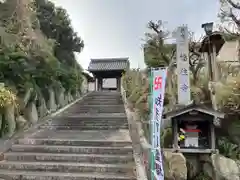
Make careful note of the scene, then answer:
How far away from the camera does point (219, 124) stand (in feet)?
25.8

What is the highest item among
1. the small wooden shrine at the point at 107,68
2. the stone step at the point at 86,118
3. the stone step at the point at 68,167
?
the small wooden shrine at the point at 107,68

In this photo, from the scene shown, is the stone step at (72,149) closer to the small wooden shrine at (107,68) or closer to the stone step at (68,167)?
the stone step at (68,167)

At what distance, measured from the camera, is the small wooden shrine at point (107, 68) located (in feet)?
82.7

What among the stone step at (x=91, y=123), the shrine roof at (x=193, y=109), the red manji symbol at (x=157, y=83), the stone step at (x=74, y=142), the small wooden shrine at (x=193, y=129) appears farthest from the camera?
the stone step at (x=91, y=123)

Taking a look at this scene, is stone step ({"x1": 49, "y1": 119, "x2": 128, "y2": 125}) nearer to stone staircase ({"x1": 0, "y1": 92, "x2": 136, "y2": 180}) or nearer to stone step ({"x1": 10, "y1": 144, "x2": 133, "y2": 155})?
stone staircase ({"x1": 0, "y1": 92, "x2": 136, "y2": 180})

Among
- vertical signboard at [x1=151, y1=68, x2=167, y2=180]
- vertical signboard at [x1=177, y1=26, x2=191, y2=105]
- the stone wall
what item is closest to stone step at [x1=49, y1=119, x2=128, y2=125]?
the stone wall

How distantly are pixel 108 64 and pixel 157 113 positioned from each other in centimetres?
2245

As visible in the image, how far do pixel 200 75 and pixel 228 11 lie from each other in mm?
3367

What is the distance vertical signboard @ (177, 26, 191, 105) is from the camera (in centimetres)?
781

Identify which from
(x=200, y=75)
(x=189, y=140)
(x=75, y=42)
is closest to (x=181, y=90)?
(x=189, y=140)

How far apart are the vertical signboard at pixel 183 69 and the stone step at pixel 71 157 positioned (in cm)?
288

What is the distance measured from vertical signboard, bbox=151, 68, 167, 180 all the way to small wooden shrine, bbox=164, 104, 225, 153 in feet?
8.40

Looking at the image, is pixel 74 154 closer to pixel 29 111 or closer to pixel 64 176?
pixel 64 176

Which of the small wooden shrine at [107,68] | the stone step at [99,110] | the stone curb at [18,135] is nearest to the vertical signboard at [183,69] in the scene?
the stone step at [99,110]
